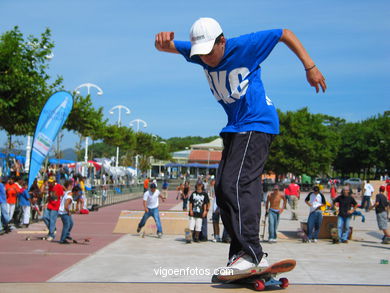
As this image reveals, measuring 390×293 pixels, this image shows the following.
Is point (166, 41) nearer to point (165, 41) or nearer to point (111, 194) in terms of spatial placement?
point (165, 41)

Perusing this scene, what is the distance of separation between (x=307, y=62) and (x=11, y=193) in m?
13.8

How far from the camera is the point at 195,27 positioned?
388 cm

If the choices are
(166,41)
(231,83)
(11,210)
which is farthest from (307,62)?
(11,210)

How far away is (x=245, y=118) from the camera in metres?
3.98

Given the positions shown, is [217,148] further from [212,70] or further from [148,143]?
[212,70]

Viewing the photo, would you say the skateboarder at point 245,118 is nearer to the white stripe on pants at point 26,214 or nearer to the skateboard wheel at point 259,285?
the skateboard wheel at point 259,285

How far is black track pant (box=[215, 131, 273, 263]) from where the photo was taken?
13.0ft

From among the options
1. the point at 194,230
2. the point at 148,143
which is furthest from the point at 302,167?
the point at 194,230

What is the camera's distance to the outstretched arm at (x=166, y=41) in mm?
4340

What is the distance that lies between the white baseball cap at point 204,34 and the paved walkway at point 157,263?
197 cm

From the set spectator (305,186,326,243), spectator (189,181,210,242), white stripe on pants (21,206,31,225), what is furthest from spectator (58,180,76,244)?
spectator (305,186,326,243)

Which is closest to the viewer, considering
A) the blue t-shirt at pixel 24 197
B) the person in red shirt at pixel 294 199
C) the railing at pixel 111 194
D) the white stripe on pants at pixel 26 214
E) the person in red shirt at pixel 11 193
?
the person in red shirt at pixel 11 193

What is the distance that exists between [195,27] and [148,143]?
67106 millimetres

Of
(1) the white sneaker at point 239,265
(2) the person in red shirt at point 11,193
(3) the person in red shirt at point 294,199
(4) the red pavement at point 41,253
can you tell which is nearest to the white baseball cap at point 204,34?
(1) the white sneaker at point 239,265
